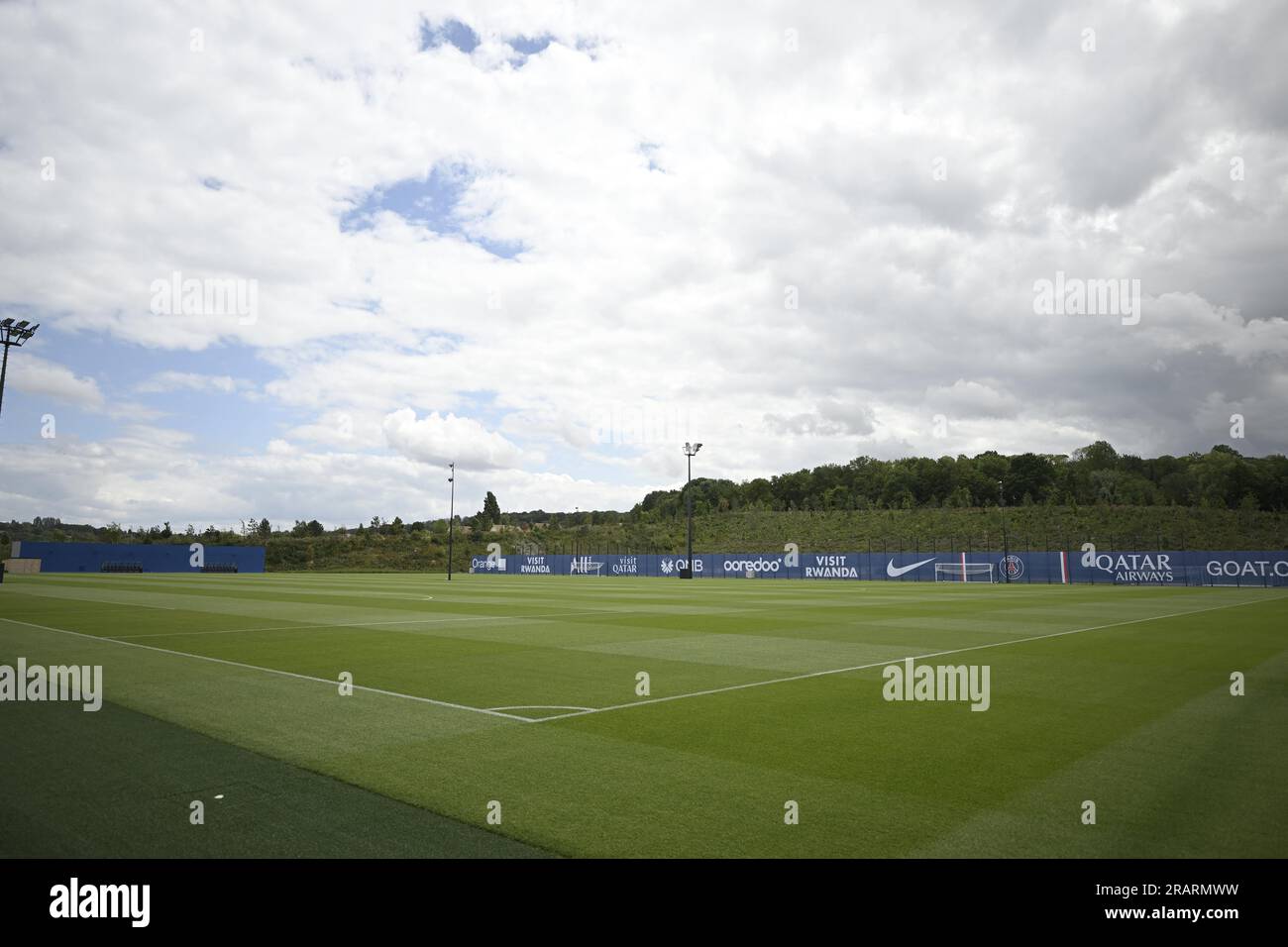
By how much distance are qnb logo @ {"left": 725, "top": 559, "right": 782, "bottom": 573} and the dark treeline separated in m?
48.4

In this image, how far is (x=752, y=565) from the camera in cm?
6788

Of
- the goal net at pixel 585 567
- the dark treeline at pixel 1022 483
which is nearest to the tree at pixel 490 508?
the dark treeline at pixel 1022 483

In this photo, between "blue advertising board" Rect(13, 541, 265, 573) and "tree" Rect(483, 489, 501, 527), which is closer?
"blue advertising board" Rect(13, 541, 265, 573)

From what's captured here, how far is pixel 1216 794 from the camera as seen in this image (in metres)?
6.18

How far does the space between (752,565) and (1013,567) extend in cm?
2082

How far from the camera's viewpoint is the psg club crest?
5512 centimetres

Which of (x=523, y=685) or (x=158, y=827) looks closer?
(x=158, y=827)

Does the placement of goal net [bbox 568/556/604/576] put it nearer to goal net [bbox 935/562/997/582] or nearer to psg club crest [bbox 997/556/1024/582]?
goal net [bbox 935/562/997/582]
